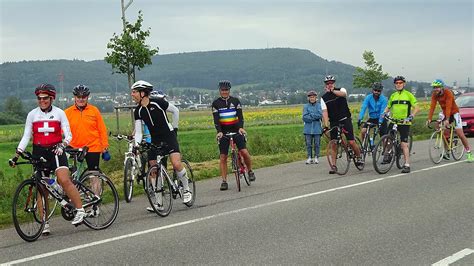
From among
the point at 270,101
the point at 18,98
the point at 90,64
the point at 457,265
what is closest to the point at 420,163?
the point at 457,265

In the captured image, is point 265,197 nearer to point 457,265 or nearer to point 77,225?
point 77,225

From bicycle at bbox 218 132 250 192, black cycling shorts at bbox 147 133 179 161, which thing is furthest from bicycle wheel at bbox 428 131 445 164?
black cycling shorts at bbox 147 133 179 161

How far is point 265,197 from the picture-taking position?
9.13 metres

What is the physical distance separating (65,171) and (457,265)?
496 centimetres

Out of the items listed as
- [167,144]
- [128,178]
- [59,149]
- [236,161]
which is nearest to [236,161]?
[236,161]

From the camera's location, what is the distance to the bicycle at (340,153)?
11730 millimetres

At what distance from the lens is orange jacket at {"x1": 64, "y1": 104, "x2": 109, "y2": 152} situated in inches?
318

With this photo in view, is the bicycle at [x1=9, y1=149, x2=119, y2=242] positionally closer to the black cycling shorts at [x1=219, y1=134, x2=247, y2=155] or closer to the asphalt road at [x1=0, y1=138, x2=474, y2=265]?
the asphalt road at [x1=0, y1=138, x2=474, y2=265]

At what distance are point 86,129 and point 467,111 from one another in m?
18.7

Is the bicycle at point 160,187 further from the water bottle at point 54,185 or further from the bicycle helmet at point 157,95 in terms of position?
the water bottle at point 54,185

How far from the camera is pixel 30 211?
6629 millimetres

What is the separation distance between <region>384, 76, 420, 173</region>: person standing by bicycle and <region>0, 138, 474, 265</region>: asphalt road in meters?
1.67

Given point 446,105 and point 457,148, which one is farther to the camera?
point 457,148

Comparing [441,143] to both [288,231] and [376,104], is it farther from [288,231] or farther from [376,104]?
[288,231]
